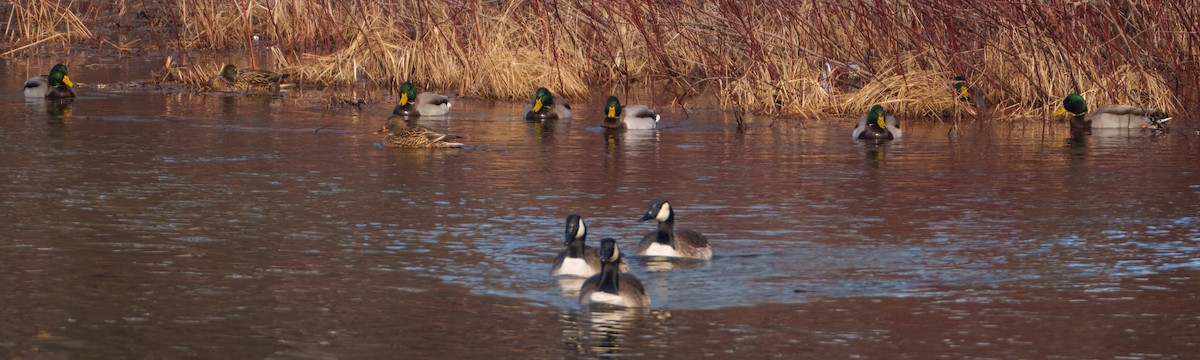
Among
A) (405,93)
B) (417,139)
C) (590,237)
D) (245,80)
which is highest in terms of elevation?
(245,80)

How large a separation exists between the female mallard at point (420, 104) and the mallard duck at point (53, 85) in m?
4.36

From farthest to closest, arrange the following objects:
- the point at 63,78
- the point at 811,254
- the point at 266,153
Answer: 1. the point at 63,78
2. the point at 266,153
3. the point at 811,254

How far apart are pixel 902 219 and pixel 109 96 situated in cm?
1376

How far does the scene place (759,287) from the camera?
9375mm

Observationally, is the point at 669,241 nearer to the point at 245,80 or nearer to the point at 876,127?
the point at 876,127

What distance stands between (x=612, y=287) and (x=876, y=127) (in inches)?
379

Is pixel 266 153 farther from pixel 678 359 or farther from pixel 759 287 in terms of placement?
pixel 678 359

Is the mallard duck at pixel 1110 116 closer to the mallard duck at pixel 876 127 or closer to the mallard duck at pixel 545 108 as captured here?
the mallard duck at pixel 876 127

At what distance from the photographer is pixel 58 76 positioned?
22.0m

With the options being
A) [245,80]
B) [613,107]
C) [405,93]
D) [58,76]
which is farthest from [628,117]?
[58,76]

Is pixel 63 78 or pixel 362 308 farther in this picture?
pixel 63 78

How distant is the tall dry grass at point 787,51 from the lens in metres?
19.8

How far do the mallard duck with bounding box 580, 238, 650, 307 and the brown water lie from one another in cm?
10

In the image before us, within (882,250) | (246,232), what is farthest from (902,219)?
(246,232)
